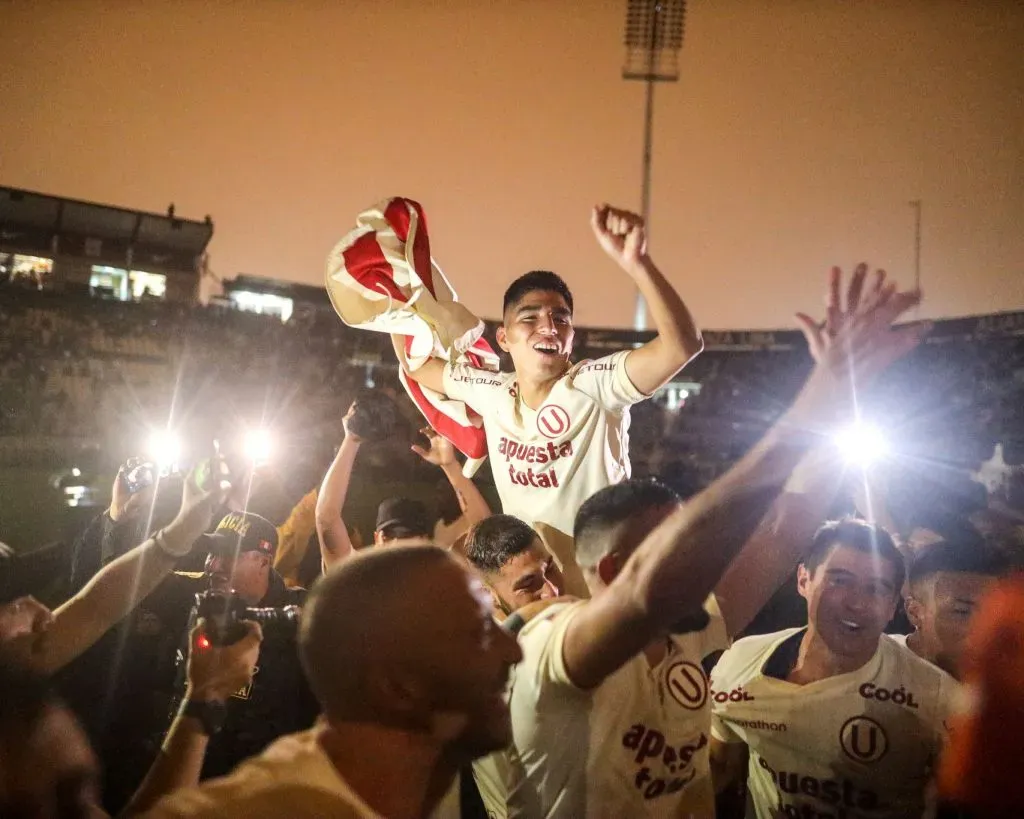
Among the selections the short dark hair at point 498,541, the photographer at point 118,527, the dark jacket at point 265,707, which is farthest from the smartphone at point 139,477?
the short dark hair at point 498,541

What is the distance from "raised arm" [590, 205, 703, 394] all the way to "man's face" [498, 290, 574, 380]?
624 millimetres

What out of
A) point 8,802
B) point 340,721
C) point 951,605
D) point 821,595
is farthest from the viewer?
point 951,605

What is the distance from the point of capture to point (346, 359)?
25.1 m

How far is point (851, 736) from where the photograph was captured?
7.34ft

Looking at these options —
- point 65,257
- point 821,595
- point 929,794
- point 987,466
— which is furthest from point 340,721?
point 65,257

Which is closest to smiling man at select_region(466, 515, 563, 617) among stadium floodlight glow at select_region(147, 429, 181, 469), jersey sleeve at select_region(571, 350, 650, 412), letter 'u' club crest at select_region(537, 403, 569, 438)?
letter 'u' club crest at select_region(537, 403, 569, 438)

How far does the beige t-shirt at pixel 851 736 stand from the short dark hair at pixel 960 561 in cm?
48

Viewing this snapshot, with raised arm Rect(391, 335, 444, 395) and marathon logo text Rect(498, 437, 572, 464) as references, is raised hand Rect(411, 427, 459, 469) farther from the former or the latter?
marathon logo text Rect(498, 437, 572, 464)

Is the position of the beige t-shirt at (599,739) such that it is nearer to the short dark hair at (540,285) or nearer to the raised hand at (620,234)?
the raised hand at (620,234)

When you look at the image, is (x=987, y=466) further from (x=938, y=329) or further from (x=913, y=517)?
(x=938, y=329)

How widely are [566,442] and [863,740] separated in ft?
4.92

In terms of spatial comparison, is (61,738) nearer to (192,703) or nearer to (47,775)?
(47,775)

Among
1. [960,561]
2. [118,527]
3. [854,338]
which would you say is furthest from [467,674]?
[118,527]

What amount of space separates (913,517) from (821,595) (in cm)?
320
